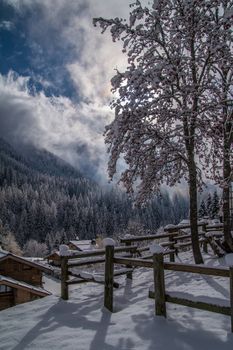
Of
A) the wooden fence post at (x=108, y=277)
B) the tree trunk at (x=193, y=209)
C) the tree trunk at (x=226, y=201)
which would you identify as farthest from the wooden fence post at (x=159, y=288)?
the tree trunk at (x=226, y=201)

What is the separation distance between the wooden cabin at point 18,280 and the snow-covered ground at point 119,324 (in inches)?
831

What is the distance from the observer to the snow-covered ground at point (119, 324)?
6508 millimetres

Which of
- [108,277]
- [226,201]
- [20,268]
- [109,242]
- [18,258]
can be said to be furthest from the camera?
[20,268]

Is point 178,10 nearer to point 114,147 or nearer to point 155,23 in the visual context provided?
point 155,23

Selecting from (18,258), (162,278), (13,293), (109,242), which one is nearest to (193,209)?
(109,242)

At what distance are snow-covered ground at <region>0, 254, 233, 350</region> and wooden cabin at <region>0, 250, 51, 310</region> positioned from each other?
2112cm

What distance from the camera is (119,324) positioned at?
307 inches

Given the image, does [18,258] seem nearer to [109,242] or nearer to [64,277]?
[64,277]

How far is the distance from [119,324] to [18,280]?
103ft

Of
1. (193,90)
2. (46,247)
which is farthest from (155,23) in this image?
(46,247)

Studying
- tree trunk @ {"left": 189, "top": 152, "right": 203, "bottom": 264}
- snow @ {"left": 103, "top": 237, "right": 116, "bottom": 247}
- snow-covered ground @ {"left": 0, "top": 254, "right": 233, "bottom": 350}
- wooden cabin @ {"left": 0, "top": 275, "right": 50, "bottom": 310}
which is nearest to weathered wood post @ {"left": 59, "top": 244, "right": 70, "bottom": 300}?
snow-covered ground @ {"left": 0, "top": 254, "right": 233, "bottom": 350}

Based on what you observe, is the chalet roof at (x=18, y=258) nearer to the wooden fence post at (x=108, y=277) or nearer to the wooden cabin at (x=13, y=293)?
the wooden cabin at (x=13, y=293)

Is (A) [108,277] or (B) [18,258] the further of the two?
(B) [18,258]

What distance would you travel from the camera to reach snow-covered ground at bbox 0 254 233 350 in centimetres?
651
